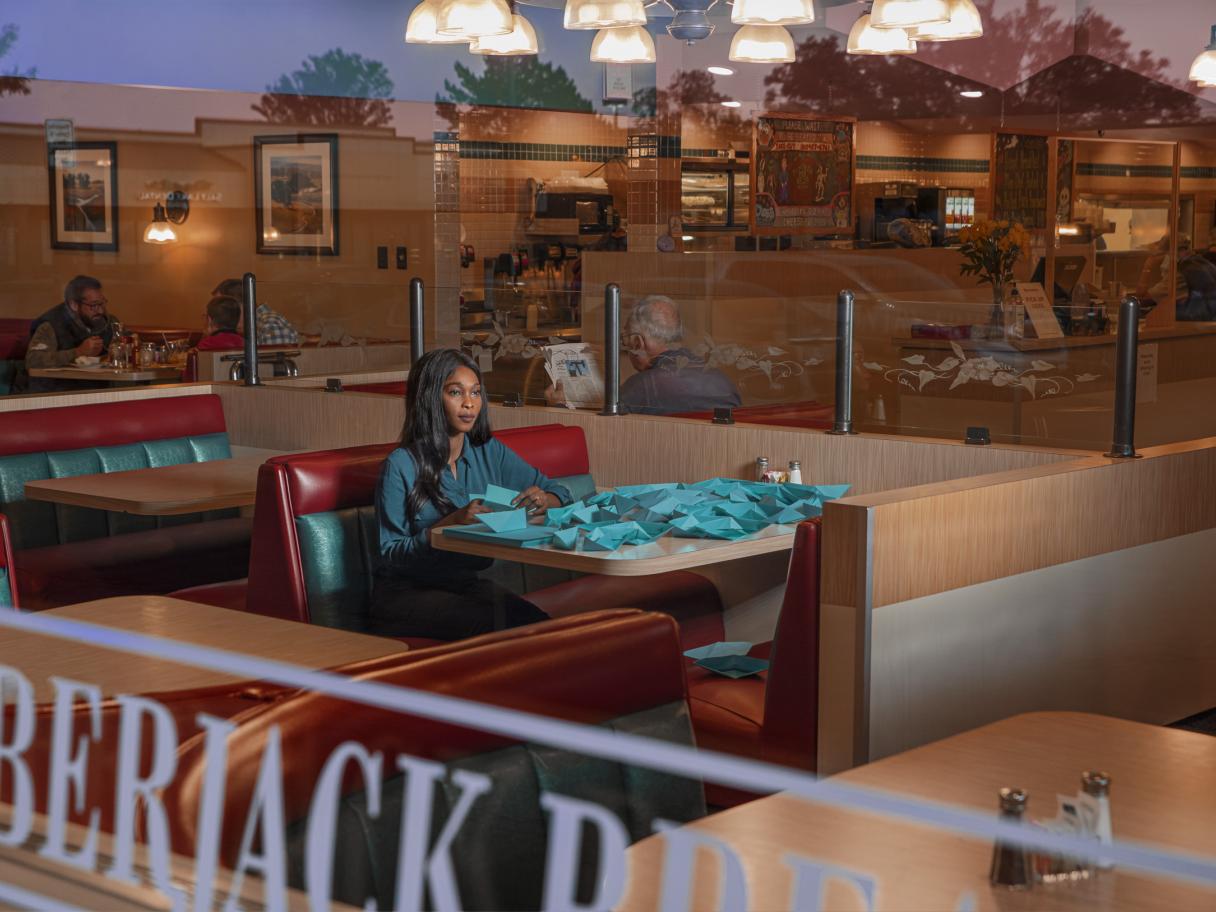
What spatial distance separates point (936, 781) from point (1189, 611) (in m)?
2.40

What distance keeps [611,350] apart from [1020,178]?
5.30 meters

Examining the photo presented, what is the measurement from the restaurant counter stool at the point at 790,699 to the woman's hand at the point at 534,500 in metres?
0.67

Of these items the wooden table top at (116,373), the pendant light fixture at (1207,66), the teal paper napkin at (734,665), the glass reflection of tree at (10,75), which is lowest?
the teal paper napkin at (734,665)

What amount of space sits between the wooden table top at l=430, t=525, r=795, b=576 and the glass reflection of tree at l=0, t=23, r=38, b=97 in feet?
22.8

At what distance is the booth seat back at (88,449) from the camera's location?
4824 millimetres

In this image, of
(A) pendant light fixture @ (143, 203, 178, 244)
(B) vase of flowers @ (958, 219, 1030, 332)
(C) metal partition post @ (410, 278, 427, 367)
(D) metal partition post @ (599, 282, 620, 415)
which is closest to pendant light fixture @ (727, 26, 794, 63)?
(B) vase of flowers @ (958, 219, 1030, 332)

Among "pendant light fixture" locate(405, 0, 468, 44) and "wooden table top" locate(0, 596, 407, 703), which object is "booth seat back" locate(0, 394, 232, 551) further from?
"wooden table top" locate(0, 596, 407, 703)

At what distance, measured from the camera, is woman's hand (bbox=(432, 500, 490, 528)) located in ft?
11.8

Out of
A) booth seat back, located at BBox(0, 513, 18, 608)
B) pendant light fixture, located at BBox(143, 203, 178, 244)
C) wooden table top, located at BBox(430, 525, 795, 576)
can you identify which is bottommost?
booth seat back, located at BBox(0, 513, 18, 608)

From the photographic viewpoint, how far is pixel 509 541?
3.37 metres

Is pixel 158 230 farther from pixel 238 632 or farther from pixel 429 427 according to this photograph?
pixel 238 632

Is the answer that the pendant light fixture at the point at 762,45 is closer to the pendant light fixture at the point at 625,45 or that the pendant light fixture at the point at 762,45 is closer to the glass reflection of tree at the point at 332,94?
the pendant light fixture at the point at 625,45

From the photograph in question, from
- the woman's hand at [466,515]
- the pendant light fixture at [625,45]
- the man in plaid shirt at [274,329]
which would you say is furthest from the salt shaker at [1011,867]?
the man in plaid shirt at [274,329]

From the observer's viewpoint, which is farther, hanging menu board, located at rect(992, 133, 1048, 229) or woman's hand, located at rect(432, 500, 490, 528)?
hanging menu board, located at rect(992, 133, 1048, 229)
